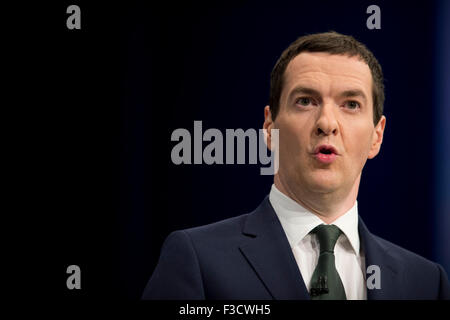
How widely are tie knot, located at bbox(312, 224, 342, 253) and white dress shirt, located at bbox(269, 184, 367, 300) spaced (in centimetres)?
2

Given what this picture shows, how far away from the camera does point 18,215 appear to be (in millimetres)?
2541

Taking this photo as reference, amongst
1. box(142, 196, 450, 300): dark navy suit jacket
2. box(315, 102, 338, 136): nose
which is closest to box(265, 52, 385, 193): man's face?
box(315, 102, 338, 136): nose

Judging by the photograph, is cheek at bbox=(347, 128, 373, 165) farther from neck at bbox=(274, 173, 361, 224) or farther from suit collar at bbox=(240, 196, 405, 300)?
suit collar at bbox=(240, 196, 405, 300)

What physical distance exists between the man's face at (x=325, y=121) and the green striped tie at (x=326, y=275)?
193mm

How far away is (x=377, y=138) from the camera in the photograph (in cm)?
254

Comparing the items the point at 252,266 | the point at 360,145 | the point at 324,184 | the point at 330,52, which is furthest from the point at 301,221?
the point at 330,52

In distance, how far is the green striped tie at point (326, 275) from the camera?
2232mm

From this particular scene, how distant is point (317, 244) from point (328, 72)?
0.71 meters

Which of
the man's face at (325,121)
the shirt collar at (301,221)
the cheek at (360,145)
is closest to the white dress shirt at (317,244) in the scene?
the shirt collar at (301,221)

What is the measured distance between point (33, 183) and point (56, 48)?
0.64m

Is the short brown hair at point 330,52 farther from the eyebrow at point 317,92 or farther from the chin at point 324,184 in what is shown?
the chin at point 324,184
